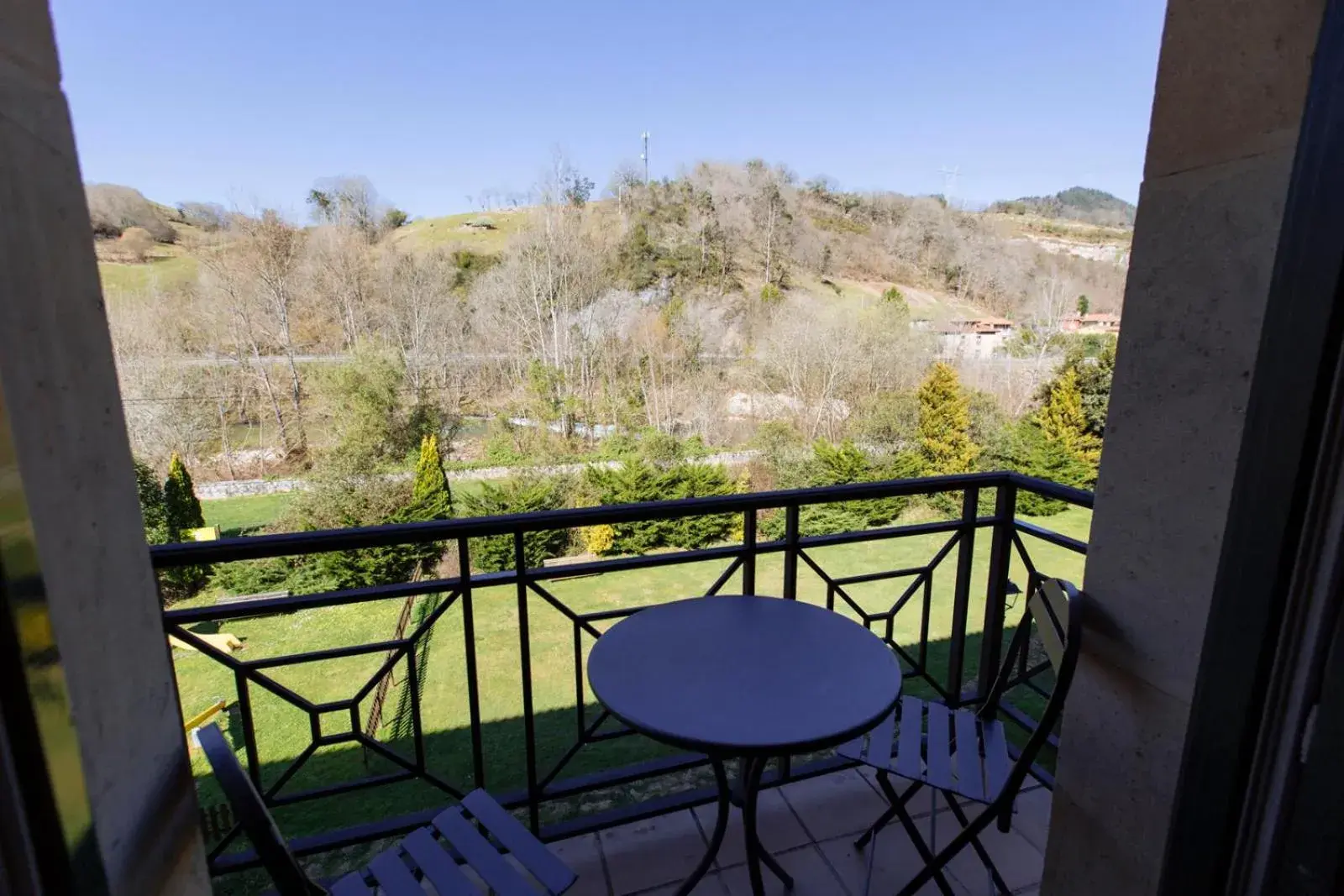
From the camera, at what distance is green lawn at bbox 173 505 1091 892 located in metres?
6.17

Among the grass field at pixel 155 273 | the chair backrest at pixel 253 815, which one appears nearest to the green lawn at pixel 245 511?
the grass field at pixel 155 273

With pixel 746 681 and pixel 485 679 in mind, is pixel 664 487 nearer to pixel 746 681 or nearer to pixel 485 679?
pixel 485 679

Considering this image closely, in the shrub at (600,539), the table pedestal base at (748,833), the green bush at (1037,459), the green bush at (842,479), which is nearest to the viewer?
the table pedestal base at (748,833)

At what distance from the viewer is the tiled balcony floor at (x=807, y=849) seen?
5.31 feet

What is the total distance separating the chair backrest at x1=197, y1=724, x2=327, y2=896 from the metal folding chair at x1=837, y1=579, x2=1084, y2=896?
1153mm

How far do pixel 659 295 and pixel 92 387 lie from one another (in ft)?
71.1

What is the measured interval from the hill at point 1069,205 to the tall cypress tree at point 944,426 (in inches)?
766

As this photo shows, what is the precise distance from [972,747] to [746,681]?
0.67m

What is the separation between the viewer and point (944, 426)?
1579 centimetres

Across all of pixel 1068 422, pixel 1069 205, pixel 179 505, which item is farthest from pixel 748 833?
pixel 1069 205

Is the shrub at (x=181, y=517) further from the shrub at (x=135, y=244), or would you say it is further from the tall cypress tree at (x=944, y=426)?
the tall cypress tree at (x=944, y=426)

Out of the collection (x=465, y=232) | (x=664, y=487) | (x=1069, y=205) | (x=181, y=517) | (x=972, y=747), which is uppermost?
(x=1069, y=205)

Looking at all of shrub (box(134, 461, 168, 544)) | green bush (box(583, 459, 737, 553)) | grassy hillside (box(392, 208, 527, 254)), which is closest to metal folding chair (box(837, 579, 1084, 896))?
green bush (box(583, 459, 737, 553))

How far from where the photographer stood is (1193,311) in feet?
2.76
